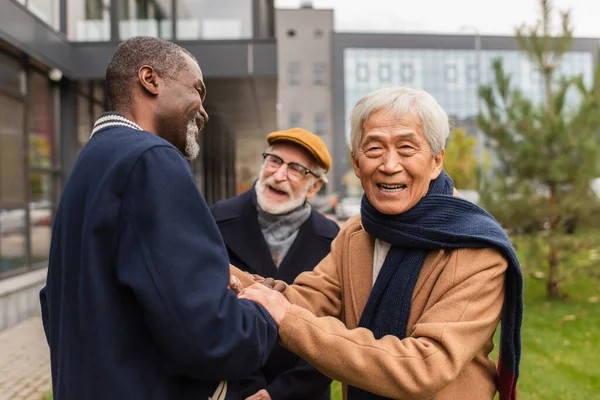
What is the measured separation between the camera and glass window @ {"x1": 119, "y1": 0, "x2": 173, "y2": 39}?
32.3 feet

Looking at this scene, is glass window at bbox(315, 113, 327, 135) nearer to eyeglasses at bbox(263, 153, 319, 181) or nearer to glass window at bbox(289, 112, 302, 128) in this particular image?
glass window at bbox(289, 112, 302, 128)

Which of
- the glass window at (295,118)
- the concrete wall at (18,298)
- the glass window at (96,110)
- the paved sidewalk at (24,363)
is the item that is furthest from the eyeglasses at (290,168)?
the glass window at (295,118)

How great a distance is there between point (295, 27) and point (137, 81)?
170 feet

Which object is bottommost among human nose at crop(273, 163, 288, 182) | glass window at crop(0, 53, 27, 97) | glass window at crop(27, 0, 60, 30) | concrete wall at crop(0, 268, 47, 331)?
concrete wall at crop(0, 268, 47, 331)

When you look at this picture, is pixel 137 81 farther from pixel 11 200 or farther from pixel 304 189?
pixel 11 200

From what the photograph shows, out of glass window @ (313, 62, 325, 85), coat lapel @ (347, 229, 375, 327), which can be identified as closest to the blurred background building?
coat lapel @ (347, 229, 375, 327)

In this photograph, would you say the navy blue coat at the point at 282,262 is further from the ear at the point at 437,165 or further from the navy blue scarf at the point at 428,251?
the ear at the point at 437,165

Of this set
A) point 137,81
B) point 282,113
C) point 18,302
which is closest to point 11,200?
point 18,302

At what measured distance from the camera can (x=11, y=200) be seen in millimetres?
7867

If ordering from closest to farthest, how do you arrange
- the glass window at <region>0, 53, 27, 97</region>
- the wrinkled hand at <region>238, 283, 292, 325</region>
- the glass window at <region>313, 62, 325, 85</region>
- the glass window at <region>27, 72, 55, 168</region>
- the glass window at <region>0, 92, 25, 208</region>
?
the wrinkled hand at <region>238, 283, 292, 325</region>
the glass window at <region>0, 53, 27, 97</region>
the glass window at <region>0, 92, 25, 208</region>
the glass window at <region>27, 72, 55, 168</region>
the glass window at <region>313, 62, 325, 85</region>

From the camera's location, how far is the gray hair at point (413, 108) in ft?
5.56

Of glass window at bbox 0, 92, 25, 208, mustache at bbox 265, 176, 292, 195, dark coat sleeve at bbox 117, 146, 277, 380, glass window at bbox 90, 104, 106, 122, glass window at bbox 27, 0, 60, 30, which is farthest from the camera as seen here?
glass window at bbox 90, 104, 106, 122

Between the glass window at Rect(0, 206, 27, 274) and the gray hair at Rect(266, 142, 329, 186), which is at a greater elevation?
the gray hair at Rect(266, 142, 329, 186)

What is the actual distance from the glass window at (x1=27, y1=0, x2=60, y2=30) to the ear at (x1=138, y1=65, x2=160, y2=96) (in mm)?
7805
